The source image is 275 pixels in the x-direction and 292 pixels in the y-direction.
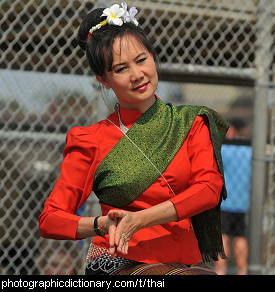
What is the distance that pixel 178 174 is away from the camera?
1.67 metres

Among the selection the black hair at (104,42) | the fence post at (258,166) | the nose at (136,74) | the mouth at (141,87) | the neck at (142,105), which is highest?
the black hair at (104,42)

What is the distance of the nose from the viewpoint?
5.56ft

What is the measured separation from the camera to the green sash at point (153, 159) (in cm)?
164

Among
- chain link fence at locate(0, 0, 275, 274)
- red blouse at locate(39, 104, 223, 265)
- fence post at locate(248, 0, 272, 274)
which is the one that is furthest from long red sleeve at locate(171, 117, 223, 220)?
fence post at locate(248, 0, 272, 274)

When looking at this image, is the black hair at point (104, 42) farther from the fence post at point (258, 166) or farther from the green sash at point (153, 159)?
the fence post at point (258, 166)

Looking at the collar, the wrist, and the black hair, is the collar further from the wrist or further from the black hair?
the wrist

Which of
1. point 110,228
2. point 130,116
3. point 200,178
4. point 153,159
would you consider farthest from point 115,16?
point 110,228

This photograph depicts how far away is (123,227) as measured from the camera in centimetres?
149

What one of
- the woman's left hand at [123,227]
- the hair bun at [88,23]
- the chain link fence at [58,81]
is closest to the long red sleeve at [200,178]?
A: the woman's left hand at [123,227]

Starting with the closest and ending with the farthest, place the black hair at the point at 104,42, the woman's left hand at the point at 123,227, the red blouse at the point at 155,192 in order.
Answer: the woman's left hand at the point at 123,227 → the red blouse at the point at 155,192 → the black hair at the point at 104,42

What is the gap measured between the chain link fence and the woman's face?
6.01ft

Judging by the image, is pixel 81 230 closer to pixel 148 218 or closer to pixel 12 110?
pixel 148 218
